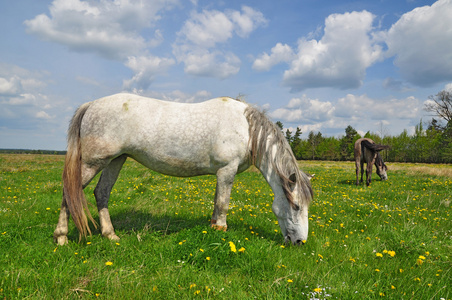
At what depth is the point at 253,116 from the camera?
444cm

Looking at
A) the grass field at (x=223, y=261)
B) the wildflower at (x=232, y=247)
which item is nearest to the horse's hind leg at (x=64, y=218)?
the grass field at (x=223, y=261)

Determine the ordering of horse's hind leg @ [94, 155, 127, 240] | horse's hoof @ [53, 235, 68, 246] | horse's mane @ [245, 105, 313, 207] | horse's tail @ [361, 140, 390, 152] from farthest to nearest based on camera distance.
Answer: horse's tail @ [361, 140, 390, 152], horse's hind leg @ [94, 155, 127, 240], horse's mane @ [245, 105, 313, 207], horse's hoof @ [53, 235, 68, 246]

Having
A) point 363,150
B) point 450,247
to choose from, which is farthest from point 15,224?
point 363,150

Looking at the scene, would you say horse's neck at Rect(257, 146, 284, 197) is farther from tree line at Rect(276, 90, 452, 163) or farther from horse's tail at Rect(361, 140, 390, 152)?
tree line at Rect(276, 90, 452, 163)

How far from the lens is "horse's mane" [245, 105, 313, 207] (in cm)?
412

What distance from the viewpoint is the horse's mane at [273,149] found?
4.12 meters

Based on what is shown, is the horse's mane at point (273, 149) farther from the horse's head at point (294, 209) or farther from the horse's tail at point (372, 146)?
the horse's tail at point (372, 146)

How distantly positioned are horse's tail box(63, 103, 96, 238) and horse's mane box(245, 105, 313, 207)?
289cm

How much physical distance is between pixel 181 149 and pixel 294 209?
2161mm

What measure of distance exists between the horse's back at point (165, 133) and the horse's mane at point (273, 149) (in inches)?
6.9

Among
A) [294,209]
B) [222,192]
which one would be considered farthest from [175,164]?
[294,209]

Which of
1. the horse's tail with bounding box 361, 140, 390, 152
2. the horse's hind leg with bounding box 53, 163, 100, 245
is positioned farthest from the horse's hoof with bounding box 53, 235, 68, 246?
the horse's tail with bounding box 361, 140, 390, 152

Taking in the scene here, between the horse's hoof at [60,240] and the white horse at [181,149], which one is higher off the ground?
the white horse at [181,149]

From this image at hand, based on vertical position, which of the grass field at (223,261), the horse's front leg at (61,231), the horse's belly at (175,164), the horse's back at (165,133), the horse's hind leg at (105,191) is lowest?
the grass field at (223,261)
